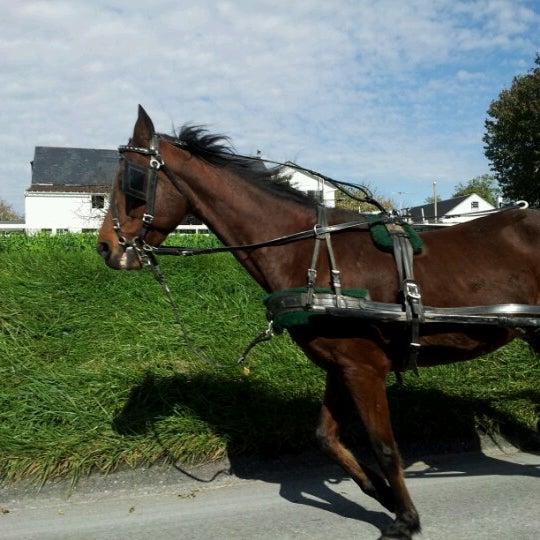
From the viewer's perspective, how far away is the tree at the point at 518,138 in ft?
123

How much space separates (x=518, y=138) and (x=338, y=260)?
39.2 m

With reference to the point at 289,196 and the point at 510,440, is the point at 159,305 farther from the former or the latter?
the point at 510,440

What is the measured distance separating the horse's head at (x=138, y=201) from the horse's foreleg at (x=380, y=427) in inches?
57.9

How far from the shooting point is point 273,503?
14.1 ft

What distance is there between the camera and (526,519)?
388 cm

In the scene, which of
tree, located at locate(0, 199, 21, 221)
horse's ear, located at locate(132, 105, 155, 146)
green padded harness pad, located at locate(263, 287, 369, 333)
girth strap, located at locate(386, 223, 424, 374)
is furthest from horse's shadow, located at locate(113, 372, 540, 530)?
tree, located at locate(0, 199, 21, 221)

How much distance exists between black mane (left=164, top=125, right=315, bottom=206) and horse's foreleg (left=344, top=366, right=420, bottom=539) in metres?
1.19

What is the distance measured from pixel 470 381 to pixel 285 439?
2.12 metres

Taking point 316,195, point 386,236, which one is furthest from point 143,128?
point 386,236

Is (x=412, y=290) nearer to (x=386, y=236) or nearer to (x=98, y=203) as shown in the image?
(x=386, y=236)

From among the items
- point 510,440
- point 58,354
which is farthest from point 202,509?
point 510,440

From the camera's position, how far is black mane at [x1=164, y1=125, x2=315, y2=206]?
157 inches

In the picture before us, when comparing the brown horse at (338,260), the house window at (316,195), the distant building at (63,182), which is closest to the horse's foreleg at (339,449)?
the brown horse at (338,260)

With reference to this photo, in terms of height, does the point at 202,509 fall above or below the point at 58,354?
below
